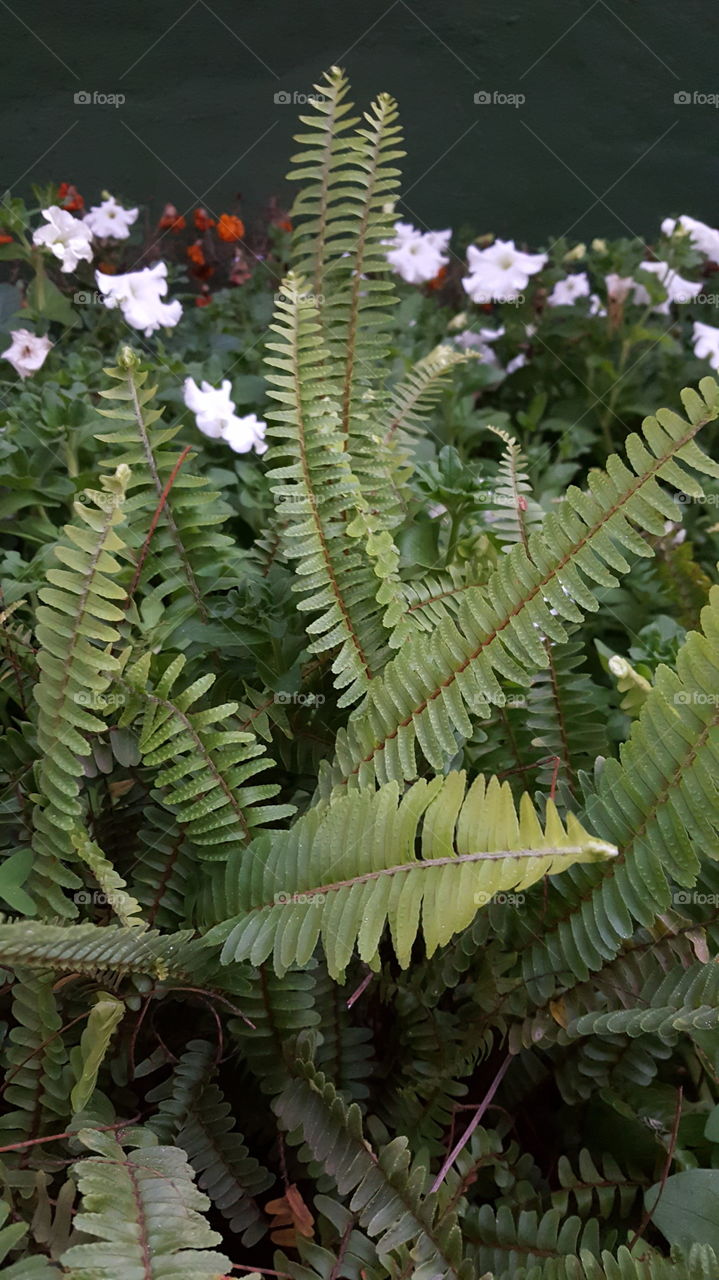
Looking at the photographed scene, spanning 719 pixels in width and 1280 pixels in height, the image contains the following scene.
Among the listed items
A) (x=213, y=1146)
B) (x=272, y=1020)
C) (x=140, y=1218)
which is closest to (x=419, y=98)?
(x=272, y=1020)

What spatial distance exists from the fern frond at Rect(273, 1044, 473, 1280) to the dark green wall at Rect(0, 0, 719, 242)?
2.35 metres

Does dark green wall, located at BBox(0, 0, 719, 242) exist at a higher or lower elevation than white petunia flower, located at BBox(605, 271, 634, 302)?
higher

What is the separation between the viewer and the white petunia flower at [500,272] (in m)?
2.21

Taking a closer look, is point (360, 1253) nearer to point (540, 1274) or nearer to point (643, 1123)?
point (540, 1274)

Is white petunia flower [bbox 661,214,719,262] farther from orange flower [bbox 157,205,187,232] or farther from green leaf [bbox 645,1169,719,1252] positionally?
green leaf [bbox 645,1169,719,1252]

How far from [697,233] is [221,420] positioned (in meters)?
1.37

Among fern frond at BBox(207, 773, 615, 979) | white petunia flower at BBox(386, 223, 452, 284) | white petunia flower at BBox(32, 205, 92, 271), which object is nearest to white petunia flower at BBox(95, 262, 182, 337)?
white petunia flower at BBox(32, 205, 92, 271)

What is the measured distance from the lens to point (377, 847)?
77 centimetres

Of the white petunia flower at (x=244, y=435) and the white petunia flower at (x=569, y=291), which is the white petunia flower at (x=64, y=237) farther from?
the white petunia flower at (x=569, y=291)

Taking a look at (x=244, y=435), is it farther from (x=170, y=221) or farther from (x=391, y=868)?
(x=170, y=221)

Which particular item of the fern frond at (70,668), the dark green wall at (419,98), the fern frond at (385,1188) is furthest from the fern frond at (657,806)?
the dark green wall at (419,98)

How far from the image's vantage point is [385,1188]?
0.83 m

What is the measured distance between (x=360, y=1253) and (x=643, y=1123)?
0.31 metres

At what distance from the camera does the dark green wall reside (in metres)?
2.48
